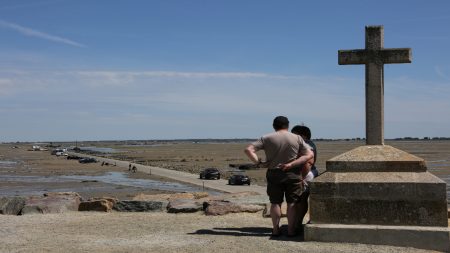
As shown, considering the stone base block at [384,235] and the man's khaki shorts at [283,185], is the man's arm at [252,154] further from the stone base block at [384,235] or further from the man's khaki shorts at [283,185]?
the stone base block at [384,235]

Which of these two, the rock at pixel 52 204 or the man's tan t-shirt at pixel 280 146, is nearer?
the man's tan t-shirt at pixel 280 146

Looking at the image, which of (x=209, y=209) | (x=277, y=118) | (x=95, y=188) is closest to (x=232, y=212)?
(x=209, y=209)

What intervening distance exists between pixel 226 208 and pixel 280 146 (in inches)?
115

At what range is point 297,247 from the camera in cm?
712

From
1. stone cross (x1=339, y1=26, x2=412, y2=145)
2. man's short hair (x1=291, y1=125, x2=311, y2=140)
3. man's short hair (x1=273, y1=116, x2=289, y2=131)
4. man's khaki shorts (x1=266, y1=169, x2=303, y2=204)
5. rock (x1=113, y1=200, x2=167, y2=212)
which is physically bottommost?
rock (x1=113, y1=200, x2=167, y2=212)

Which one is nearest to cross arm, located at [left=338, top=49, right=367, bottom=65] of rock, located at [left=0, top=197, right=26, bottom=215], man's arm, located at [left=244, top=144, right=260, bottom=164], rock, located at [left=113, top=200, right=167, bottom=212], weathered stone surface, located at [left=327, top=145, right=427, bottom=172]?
weathered stone surface, located at [left=327, top=145, right=427, bottom=172]

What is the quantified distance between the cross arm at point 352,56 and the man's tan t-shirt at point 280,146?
1356 millimetres

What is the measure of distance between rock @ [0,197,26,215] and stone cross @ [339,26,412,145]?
20.8 ft

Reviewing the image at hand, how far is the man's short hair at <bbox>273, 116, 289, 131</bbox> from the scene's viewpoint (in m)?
7.60

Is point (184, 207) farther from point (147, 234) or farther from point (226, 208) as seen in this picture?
point (147, 234)

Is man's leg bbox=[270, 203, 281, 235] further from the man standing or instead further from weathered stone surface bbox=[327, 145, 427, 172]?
weathered stone surface bbox=[327, 145, 427, 172]

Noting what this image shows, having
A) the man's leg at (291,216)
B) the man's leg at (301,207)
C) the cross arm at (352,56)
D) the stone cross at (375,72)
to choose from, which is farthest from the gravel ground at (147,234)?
the cross arm at (352,56)

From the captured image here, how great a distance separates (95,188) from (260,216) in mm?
31137

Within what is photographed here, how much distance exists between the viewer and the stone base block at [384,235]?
7125mm
